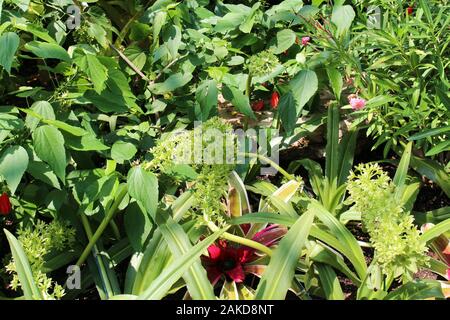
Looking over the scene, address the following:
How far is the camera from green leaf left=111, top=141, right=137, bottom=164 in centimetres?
191

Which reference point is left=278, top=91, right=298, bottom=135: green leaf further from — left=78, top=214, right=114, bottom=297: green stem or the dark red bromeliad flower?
left=78, top=214, right=114, bottom=297: green stem

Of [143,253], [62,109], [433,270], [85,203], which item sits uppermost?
[62,109]

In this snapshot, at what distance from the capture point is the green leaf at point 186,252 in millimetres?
1603

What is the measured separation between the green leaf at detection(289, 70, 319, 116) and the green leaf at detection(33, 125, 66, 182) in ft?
2.73

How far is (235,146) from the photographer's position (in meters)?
1.92

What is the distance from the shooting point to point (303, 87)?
82.1 inches

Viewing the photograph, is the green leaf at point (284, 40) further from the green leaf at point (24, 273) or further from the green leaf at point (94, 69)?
the green leaf at point (24, 273)

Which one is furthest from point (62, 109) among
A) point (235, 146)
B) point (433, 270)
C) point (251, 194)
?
point (433, 270)

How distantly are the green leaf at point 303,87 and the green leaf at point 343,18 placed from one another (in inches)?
9.1

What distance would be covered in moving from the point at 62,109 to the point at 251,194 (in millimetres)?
791

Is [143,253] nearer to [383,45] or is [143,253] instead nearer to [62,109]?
[62,109]

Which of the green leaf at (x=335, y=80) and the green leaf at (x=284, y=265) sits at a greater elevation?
the green leaf at (x=335, y=80)

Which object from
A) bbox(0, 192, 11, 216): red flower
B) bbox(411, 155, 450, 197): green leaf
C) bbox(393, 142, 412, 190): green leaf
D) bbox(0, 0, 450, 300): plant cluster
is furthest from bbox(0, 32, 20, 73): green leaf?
bbox(411, 155, 450, 197): green leaf

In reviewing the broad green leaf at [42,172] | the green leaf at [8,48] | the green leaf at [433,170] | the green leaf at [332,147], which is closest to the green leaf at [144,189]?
the broad green leaf at [42,172]
